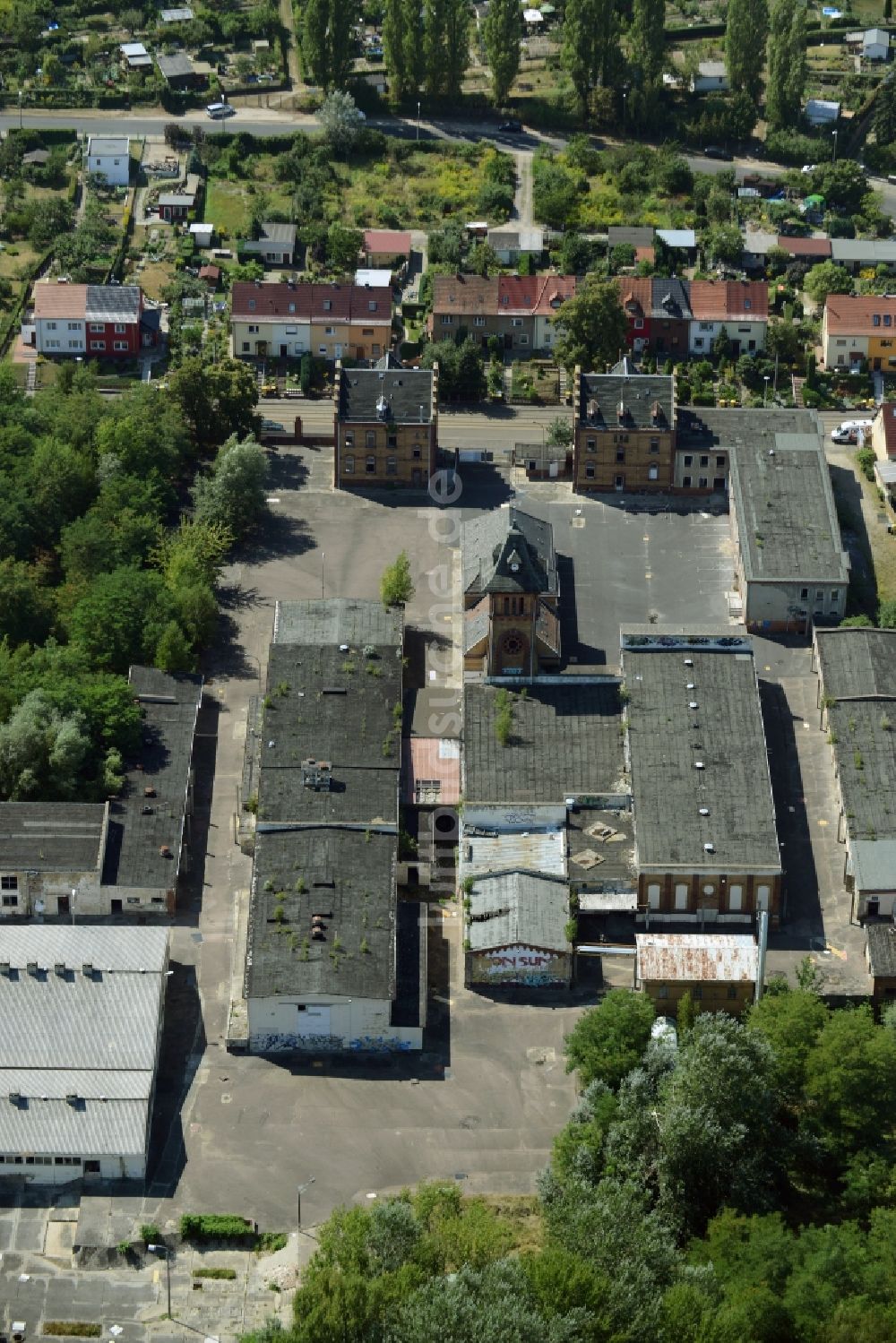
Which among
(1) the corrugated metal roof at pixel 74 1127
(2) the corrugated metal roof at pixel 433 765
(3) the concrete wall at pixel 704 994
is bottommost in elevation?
(1) the corrugated metal roof at pixel 74 1127

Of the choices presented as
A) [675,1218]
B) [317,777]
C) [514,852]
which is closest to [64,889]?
[317,777]

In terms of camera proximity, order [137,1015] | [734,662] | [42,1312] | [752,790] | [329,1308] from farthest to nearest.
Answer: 1. [734,662]
2. [752,790]
3. [137,1015]
4. [42,1312]
5. [329,1308]

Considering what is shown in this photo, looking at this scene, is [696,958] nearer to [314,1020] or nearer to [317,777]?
[314,1020]

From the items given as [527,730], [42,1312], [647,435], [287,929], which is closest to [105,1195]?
[42,1312]

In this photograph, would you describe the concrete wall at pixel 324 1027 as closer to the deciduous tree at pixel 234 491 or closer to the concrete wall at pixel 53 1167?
the concrete wall at pixel 53 1167

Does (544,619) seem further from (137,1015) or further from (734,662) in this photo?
(137,1015)

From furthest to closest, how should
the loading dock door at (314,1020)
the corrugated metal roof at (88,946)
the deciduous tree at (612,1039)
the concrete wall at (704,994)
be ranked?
the corrugated metal roof at (88,946) < the concrete wall at (704,994) < the loading dock door at (314,1020) < the deciduous tree at (612,1039)

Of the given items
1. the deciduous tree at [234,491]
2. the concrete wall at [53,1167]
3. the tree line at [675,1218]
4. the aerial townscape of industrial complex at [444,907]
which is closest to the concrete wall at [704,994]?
the aerial townscape of industrial complex at [444,907]
